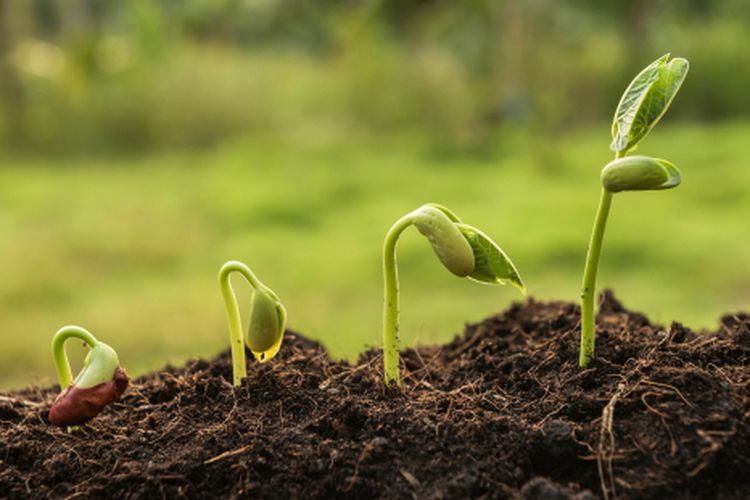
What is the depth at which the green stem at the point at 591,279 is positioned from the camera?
0.92 metres

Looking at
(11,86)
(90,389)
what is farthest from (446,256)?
(11,86)

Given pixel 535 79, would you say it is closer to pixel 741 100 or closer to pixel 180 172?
pixel 741 100

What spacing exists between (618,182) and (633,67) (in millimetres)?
7371

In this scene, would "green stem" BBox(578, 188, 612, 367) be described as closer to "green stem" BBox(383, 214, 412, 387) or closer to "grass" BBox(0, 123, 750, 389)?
"green stem" BBox(383, 214, 412, 387)

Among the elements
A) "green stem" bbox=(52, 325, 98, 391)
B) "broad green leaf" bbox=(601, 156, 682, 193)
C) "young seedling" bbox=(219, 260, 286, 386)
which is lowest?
"green stem" bbox=(52, 325, 98, 391)

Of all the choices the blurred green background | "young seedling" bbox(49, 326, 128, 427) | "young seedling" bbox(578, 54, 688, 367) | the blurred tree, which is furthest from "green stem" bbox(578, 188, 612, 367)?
the blurred tree

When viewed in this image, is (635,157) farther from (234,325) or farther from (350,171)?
(350,171)

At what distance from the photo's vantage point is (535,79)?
7.50 metres

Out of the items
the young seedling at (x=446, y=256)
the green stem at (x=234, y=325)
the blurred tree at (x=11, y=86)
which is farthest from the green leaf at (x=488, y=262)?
the blurred tree at (x=11, y=86)

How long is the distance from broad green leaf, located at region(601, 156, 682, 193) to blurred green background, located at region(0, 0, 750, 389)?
3.34 ft

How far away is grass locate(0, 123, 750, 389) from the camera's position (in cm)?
Answer: 322

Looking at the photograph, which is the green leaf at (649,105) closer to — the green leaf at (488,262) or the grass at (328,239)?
the green leaf at (488,262)

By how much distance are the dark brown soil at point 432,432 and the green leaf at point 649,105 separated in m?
0.24

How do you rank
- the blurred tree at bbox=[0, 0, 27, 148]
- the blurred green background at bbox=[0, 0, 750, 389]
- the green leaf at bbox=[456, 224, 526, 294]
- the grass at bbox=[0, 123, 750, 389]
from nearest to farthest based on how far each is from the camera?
the green leaf at bbox=[456, 224, 526, 294] → the grass at bbox=[0, 123, 750, 389] → the blurred green background at bbox=[0, 0, 750, 389] → the blurred tree at bbox=[0, 0, 27, 148]
